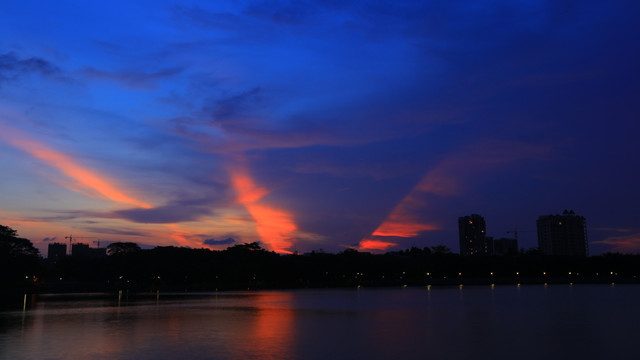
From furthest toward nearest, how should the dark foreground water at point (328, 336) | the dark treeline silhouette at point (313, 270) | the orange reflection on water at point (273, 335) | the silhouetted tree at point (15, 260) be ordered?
the dark treeline silhouette at point (313, 270), the silhouetted tree at point (15, 260), the orange reflection on water at point (273, 335), the dark foreground water at point (328, 336)

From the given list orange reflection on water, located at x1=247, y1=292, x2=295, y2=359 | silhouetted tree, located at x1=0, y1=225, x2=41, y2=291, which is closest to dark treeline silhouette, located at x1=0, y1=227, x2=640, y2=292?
silhouetted tree, located at x1=0, y1=225, x2=41, y2=291

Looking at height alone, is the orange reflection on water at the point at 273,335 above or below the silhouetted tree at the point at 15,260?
below

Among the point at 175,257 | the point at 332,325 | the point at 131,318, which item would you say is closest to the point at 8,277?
the point at 175,257

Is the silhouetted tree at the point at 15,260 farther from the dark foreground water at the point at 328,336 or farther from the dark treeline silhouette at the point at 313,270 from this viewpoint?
the dark foreground water at the point at 328,336

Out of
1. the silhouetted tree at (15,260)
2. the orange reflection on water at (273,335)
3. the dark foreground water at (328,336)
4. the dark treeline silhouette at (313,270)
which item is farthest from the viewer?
the dark treeline silhouette at (313,270)

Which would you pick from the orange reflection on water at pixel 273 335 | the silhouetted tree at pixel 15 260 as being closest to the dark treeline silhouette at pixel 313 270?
the silhouetted tree at pixel 15 260

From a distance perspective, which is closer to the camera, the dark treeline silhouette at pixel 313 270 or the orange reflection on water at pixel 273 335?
the orange reflection on water at pixel 273 335

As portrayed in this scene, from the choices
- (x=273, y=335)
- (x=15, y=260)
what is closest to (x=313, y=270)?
(x=15, y=260)

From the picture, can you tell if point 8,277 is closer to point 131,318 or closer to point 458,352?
point 131,318

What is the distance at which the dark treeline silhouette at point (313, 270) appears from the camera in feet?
461

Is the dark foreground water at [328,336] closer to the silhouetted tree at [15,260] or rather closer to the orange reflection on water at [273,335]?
the orange reflection on water at [273,335]

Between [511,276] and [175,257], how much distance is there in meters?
95.8

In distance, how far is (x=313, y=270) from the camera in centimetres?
15225

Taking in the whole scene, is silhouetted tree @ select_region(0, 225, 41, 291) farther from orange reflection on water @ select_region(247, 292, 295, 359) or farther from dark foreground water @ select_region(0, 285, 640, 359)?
orange reflection on water @ select_region(247, 292, 295, 359)
